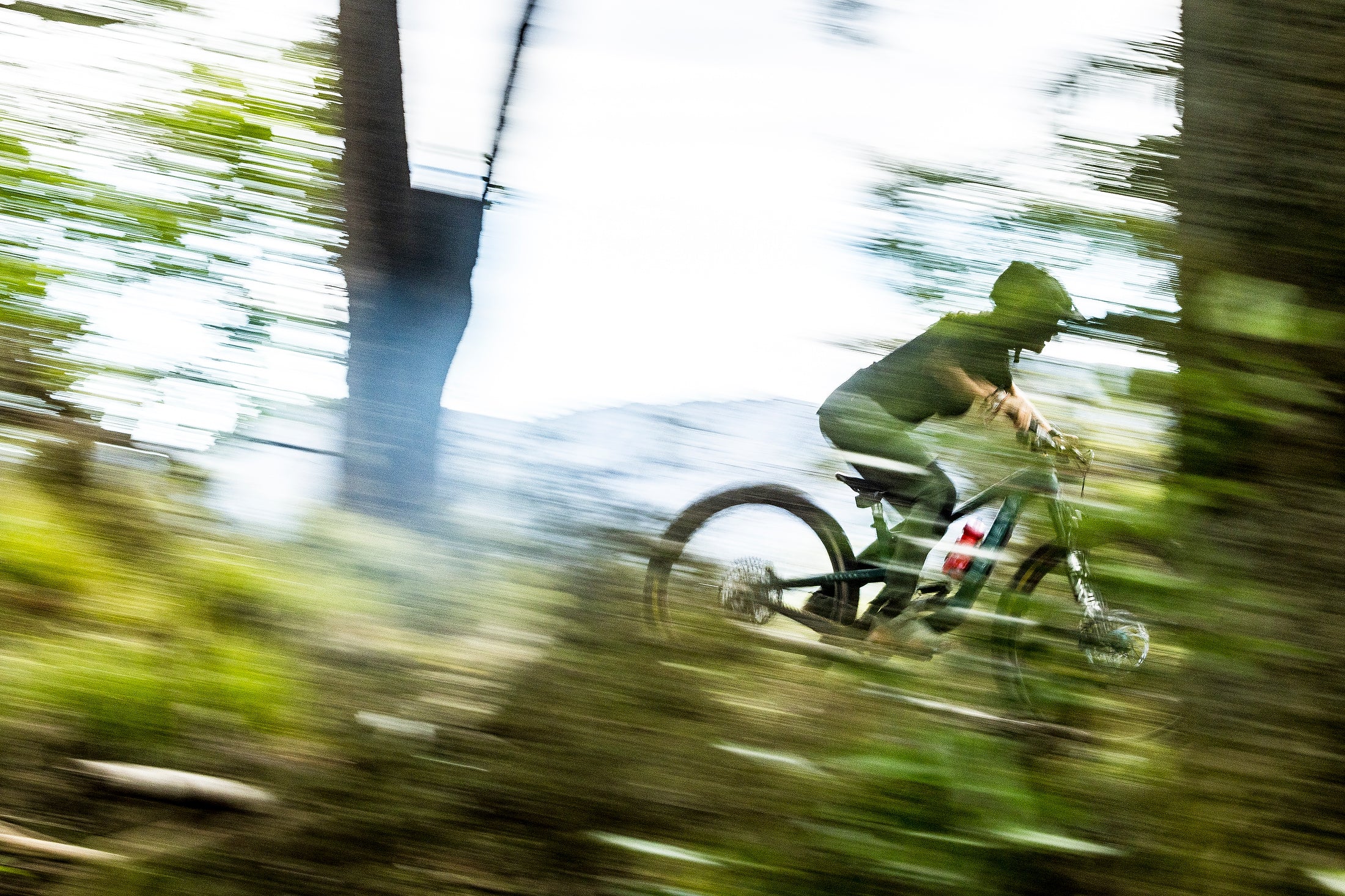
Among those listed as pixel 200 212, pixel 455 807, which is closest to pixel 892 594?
pixel 455 807

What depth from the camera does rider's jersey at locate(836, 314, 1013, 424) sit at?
1053 mm

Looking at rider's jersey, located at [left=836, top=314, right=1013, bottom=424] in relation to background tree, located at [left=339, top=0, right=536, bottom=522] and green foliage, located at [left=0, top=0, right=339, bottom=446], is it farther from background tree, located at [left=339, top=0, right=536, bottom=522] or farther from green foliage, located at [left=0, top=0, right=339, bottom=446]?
green foliage, located at [left=0, top=0, right=339, bottom=446]

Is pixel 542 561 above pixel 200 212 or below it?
below

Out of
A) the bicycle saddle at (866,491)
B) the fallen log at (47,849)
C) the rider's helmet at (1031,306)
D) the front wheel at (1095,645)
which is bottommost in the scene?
the fallen log at (47,849)

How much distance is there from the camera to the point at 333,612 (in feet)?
3.68

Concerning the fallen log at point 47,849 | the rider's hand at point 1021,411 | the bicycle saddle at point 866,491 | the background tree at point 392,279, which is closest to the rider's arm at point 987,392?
the rider's hand at point 1021,411

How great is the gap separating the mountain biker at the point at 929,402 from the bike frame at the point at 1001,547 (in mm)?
27

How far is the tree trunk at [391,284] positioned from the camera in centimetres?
120

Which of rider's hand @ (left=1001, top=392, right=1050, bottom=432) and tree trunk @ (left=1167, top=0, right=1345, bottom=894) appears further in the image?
rider's hand @ (left=1001, top=392, right=1050, bottom=432)

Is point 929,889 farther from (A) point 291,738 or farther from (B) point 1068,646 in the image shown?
(A) point 291,738

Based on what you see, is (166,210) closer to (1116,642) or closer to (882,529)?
(882,529)

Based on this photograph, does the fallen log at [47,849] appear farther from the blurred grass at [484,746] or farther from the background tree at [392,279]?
the background tree at [392,279]

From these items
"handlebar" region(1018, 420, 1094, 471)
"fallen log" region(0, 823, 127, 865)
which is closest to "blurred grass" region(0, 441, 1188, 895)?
"fallen log" region(0, 823, 127, 865)

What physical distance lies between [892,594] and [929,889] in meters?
0.32
